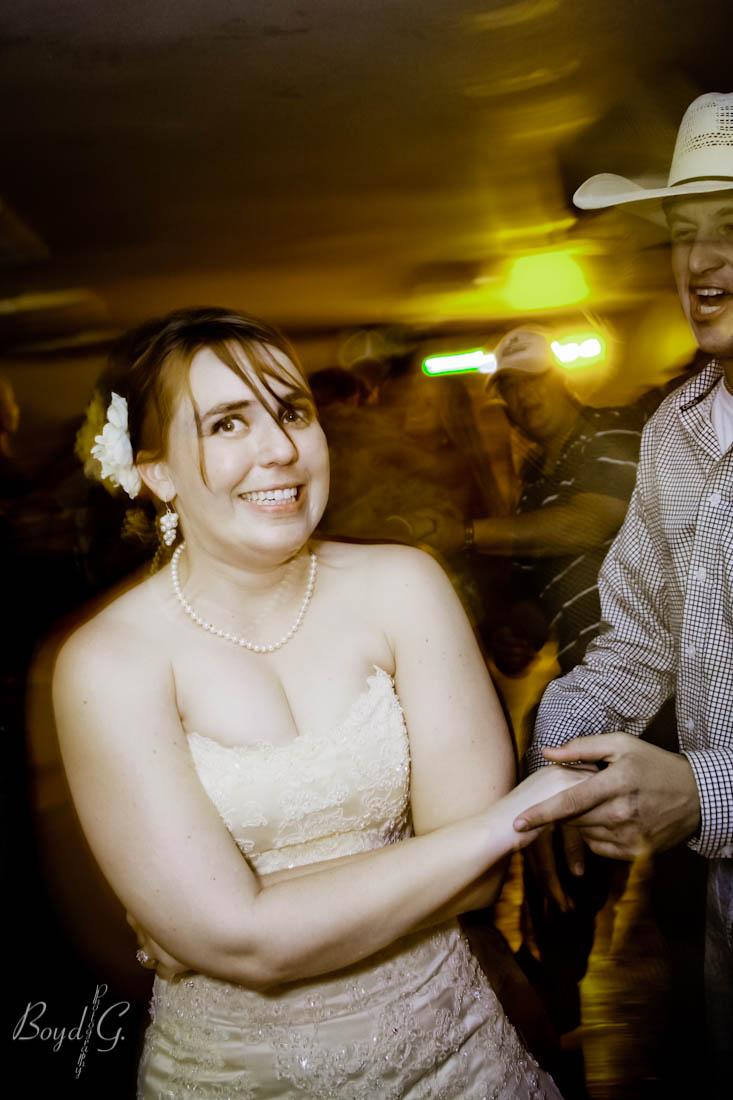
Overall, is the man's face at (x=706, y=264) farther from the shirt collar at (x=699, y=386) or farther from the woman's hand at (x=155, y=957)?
the woman's hand at (x=155, y=957)

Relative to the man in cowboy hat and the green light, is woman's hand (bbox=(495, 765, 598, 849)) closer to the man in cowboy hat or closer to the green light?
the man in cowboy hat

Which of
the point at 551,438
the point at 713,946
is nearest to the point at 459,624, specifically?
the point at 551,438

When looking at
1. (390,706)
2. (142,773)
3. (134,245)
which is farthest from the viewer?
(134,245)

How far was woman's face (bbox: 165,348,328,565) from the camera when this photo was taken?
1.05 m

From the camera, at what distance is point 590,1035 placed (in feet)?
4.39

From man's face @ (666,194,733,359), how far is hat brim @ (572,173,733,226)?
20mm

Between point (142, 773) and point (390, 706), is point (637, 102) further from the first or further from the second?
point (142, 773)

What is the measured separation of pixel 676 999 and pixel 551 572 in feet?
2.55

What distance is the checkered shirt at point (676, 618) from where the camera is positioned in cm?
114

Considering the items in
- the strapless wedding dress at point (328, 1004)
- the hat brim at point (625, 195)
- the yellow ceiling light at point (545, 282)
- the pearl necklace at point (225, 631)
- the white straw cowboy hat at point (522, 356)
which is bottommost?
the strapless wedding dress at point (328, 1004)

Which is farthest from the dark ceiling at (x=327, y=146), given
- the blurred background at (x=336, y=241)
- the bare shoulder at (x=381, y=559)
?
the bare shoulder at (x=381, y=559)

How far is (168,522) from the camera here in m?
1.18

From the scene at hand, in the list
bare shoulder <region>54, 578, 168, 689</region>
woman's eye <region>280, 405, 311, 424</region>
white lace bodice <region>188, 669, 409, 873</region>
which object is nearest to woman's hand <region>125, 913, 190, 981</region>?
white lace bodice <region>188, 669, 409, 873</region>

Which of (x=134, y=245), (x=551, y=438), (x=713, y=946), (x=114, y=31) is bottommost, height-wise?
(x=713, y=946)
